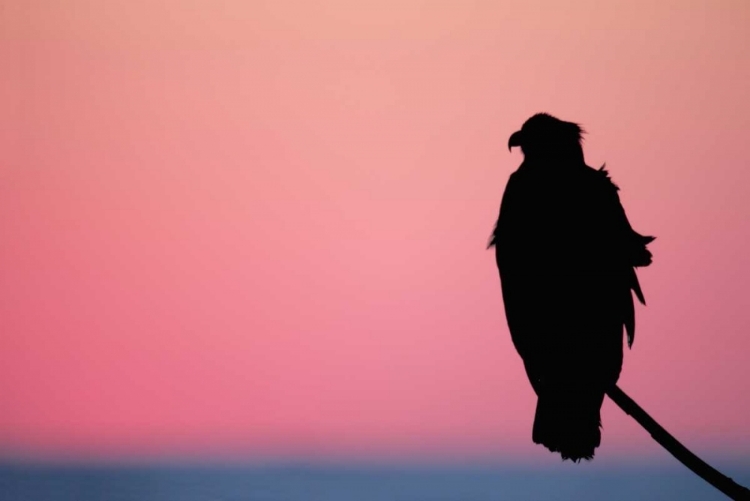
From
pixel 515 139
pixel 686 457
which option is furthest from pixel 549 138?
pixel 686 457

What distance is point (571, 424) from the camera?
1970mm

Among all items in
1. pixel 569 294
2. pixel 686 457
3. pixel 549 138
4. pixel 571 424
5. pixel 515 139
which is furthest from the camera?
pixel 515 139

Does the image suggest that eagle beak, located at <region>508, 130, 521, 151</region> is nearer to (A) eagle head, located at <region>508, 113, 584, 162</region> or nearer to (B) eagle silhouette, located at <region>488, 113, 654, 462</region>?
(A) eagle head, located at <region>508, 113, 584, 162</region>

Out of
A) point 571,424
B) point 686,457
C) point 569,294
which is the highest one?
point 569,294

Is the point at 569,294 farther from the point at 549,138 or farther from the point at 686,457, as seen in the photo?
the point at 686,457

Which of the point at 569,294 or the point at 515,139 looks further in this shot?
the point at 515,139

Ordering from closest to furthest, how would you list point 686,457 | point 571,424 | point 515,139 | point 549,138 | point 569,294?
1. point 686,457
2. point 571,424
3. point 569,294
4. point 549,138
5. point 515,139

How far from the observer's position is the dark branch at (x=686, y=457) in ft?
3.56

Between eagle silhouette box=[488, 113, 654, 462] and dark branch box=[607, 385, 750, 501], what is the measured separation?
2.20 feet

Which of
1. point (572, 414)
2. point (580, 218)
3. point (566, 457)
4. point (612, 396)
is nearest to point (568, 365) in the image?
point (572, 414)

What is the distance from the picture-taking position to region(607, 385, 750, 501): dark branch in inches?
42.7

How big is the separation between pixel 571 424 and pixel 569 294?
1.12 feet

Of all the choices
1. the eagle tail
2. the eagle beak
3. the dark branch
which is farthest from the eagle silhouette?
the dark branch

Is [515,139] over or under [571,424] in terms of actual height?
over
